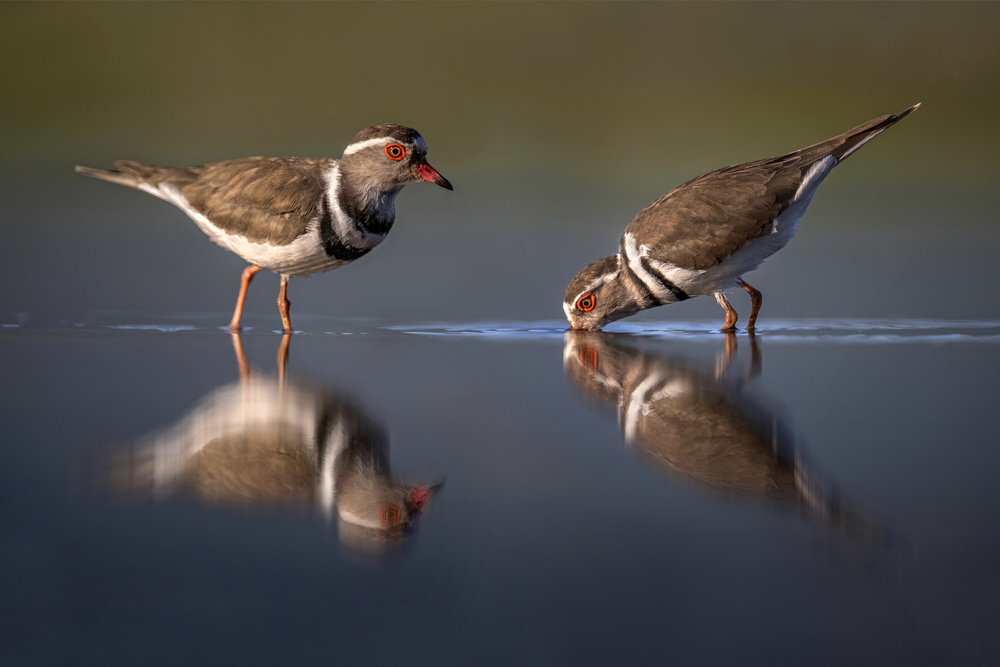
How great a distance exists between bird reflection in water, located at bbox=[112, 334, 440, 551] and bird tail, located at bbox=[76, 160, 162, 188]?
3.41m

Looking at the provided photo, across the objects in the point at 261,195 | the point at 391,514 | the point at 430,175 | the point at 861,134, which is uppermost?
the point at 861,134

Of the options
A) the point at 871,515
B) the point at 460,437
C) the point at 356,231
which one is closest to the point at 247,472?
the point at 460,437

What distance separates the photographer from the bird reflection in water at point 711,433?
213 cm

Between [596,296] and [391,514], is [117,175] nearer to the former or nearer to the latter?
[596,296]

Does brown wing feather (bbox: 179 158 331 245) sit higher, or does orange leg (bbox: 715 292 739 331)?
brown wing feather (bbox: 179 158 331 245)

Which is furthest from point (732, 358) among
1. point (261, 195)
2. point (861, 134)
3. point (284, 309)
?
point (261, 195)

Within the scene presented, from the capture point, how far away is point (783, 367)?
4.12m

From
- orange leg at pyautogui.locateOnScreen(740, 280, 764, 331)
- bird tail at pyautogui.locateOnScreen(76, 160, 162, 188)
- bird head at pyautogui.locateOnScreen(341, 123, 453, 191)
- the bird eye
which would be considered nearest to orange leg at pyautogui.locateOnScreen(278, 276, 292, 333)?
bird head at pyautogui.locateOnScreen(341, 123, 453, 191)

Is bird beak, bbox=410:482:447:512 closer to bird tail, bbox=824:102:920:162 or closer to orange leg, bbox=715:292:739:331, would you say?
orange leg, bbox=715:292:739:331

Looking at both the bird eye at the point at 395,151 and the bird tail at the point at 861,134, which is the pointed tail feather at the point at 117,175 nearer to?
the bird eye at the point at 395,151

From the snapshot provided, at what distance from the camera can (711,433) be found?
2.73 metres

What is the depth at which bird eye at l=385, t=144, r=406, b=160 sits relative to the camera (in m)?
5.54

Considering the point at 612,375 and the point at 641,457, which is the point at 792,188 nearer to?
the point at 612,375

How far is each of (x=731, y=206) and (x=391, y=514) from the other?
406cm
